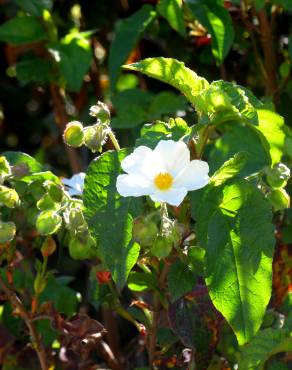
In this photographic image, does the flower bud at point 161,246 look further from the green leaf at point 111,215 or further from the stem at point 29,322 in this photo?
the stem at point 29,322

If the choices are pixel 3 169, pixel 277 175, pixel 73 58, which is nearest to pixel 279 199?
pixel 277 175

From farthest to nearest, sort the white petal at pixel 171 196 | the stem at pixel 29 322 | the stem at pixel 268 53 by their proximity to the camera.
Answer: the stem at pixel 268 53
the stem at pixel 29 322
the white petal at pixel 171 196

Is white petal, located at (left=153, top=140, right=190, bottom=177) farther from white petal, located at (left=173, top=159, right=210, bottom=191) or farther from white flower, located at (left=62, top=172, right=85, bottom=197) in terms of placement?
white flower, located at (left=62, top=172, right=85, bottom=197)

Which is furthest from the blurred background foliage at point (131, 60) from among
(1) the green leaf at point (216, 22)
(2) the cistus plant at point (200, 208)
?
(2) the cistus plant at point (200, 208)

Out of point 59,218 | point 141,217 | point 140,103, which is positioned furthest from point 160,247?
point 140,103

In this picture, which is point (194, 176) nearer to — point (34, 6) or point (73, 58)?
point (73, 58)

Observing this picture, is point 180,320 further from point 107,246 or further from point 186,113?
point 186,113
